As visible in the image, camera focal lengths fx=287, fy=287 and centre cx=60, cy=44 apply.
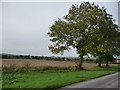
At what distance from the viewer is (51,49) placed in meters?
52.2

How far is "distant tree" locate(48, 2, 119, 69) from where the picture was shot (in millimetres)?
49375

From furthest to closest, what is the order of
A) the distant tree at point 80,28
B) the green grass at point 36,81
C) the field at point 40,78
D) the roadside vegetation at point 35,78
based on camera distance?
the distant tree at point 80,28, the field at point 40,78, the roadside vegetation at point 35,78, the green grass at point 36,81

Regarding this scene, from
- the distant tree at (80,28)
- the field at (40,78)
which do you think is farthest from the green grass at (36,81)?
the distant tree at (80,28)

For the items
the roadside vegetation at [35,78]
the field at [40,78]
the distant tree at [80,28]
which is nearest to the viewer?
the roadside vegetation at [35,78]

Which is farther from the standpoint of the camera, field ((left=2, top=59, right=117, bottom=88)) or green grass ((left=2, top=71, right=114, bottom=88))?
A: field ((left=2, top=59, right=117, bottom=88))

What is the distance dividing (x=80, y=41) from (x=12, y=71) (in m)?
21.1

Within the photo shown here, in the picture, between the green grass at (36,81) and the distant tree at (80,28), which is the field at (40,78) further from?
the distant tree at (80,28)

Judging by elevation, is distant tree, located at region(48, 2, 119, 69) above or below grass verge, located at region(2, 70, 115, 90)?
above

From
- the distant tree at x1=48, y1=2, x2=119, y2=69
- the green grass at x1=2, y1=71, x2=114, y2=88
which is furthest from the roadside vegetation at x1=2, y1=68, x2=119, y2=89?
the distant tree at x1=48, y1=2, x2=119, y2=69

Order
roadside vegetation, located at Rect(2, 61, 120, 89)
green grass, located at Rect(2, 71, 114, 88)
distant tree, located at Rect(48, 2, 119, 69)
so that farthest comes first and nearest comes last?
distant tree, located at Rect(48, 2, 119, 69) → roadside vegetation, located at Rect(2, 61, 120, 89) → green grass, located at Rect(2, 71, 114, 88)

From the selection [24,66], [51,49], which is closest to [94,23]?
[51,49]

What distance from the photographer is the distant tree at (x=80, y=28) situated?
1944 inches

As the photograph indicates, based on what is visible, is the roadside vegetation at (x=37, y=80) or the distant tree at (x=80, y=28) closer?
the roadside vegetation at (x=37, y=80)

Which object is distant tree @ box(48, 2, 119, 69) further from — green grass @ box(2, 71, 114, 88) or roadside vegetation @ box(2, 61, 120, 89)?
green grass @ box(2, 71, 114, 88)
